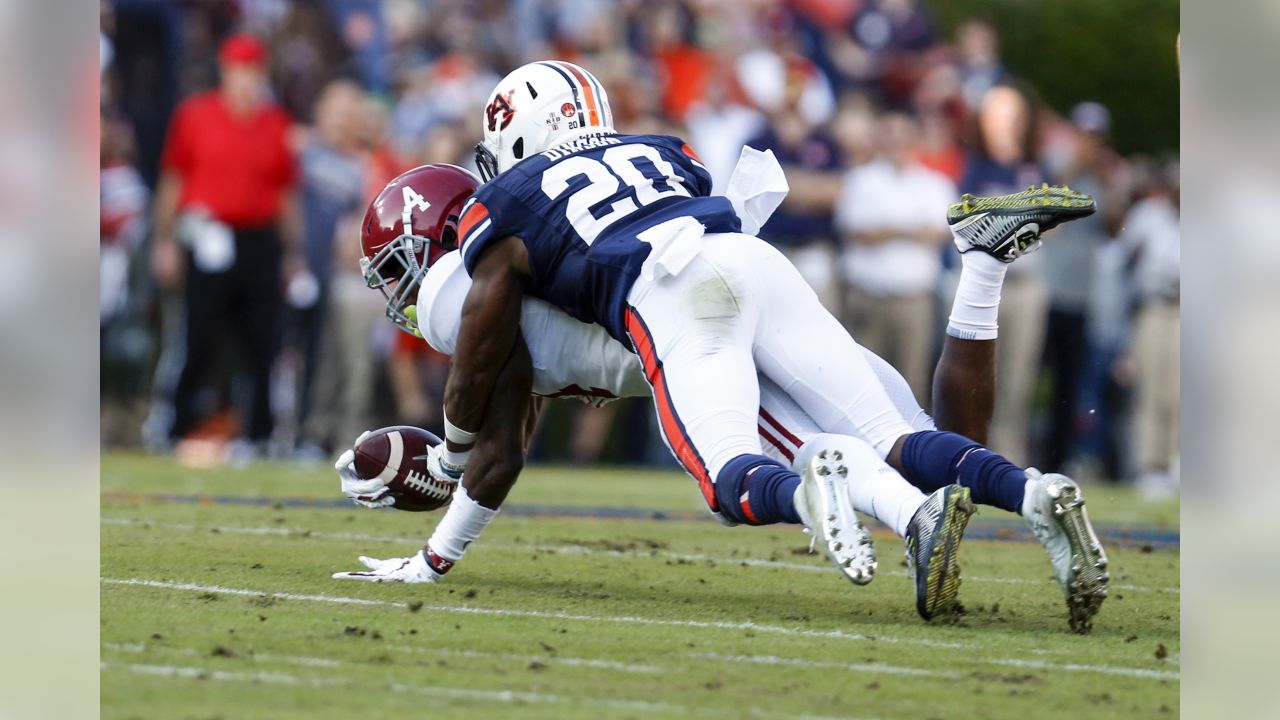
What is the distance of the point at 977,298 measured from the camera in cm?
485

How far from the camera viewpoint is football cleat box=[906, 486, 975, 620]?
388cm

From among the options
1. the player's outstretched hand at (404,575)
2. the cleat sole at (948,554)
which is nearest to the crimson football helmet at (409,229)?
the player's outstretched hand at (404,575)

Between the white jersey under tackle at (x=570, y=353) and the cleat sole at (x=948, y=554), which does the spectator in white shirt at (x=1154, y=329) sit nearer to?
the white jersey under tackle at (x=570, y=353)

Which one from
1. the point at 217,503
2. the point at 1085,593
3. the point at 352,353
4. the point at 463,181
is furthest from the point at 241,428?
the point at 1085,593

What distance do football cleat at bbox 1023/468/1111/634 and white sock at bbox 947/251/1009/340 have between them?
0.90 meters

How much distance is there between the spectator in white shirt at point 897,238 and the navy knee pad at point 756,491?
5.79m

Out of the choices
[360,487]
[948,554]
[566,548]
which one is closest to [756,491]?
[948,554]

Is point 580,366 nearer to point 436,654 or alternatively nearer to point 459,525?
point 459,525

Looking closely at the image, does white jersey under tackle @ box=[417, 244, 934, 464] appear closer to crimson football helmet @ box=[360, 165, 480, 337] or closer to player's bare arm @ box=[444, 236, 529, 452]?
crimson football helmet @ box=[360, 165, 480, 337]

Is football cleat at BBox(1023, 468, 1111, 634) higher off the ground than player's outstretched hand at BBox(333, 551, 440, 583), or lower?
higher

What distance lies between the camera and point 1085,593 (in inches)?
158

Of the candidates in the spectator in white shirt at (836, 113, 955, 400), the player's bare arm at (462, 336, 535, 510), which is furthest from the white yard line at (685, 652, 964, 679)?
the spectator in white shirt at (836, 113, 955, 400)

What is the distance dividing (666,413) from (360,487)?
47.0 inches
